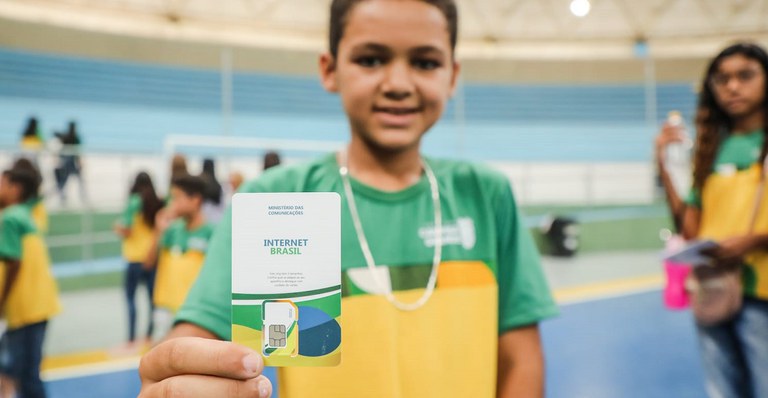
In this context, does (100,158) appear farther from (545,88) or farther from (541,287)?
(545,88)

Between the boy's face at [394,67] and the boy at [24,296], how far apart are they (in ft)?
4.68

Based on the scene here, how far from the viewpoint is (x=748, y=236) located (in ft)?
3.07

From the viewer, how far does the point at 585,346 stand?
2.26 metres

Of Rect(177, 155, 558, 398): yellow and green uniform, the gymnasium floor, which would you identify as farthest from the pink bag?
Rect(177, 155, 558, 398): yellow and green uniform

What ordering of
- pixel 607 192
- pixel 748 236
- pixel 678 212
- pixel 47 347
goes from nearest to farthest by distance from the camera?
pixel 748 236
pixel 678 212
pixel 47 347
pixel 607 192

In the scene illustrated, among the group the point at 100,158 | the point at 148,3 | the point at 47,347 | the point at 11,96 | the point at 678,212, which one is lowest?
the point at 47,347

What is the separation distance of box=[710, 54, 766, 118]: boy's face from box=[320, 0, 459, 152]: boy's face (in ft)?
2.61

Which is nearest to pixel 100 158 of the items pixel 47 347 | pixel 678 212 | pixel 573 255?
pixel 47 347

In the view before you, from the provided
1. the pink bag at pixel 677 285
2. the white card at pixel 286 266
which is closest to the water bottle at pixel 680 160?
the pink bag at pixel 677 285

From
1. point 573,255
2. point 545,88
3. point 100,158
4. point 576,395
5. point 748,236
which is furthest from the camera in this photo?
point 545,88

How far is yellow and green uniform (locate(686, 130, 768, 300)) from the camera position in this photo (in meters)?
0.95

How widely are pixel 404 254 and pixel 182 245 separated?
4.66 feet

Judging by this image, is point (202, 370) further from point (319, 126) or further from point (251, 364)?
point (319, 126)

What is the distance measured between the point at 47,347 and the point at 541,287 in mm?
2600
